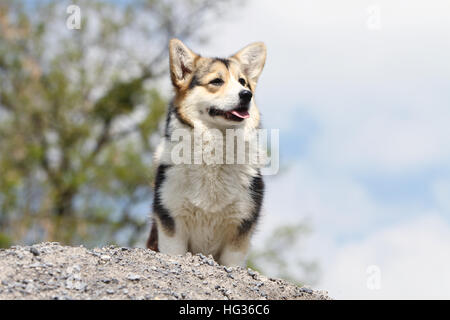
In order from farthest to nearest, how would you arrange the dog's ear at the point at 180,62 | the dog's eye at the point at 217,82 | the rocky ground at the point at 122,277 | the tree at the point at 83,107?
the tree at the point at 83,107 → the dog's ear at the point at 180,62 → the dog's eye at the point at 217,82 → the rocky ground at the point at 122,277

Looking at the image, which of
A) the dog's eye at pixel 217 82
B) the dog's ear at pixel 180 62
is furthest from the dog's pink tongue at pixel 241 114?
the dog's ear at pixel 180 62

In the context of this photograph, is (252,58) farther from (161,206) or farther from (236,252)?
(236,252)

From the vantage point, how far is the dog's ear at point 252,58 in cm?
811

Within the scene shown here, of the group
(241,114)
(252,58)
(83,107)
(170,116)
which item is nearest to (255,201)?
(241,114)

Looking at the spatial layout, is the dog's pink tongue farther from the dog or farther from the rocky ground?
the rocky ground

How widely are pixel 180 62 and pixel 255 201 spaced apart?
2138 millimetres

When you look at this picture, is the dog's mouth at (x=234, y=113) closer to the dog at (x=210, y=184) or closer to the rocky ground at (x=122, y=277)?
the dog at (x=210, y=184)

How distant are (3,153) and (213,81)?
18836 millimetres

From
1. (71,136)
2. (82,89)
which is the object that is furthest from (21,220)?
(82,89)

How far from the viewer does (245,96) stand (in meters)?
7.16

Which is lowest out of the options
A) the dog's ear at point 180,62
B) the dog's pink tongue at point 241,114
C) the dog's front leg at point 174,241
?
the dog's front leg at point 174,241

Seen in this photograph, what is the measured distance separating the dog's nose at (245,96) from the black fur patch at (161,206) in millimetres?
1284

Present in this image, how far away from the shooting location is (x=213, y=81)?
7527 mm

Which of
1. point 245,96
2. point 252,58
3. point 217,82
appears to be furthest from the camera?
point 252,58
